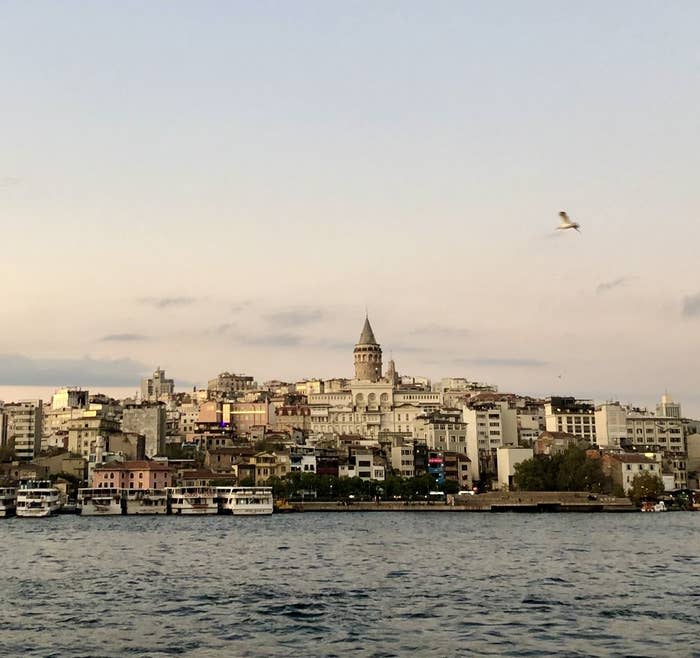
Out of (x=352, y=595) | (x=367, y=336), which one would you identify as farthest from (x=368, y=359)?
(x=352, y=595)

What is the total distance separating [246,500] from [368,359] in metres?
84.9

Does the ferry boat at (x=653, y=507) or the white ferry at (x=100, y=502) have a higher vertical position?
the white ferry at (x=100, y=502)

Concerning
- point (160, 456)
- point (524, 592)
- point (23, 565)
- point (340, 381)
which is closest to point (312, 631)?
point (524, 592)

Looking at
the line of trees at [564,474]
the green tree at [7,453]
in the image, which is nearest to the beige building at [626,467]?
the line of trees at [564,474]

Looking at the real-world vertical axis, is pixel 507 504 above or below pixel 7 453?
Result: below

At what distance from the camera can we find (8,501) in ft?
275

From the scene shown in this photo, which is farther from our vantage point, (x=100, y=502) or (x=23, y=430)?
(x=23, y=430)

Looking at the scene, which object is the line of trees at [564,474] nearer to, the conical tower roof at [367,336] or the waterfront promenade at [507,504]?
the waterfront promenade at [507,504]

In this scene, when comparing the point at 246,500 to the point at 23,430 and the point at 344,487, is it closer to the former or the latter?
the point at 344,487

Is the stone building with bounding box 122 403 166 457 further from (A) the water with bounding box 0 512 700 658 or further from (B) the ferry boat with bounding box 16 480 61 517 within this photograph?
(A) the water with bounding box 0 512 700 658

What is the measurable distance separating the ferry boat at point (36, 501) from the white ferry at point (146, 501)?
565 centimetres

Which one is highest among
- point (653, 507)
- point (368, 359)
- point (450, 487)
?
point (368, 359)

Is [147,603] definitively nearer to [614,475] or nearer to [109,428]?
[614,475]

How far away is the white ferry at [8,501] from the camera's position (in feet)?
264
